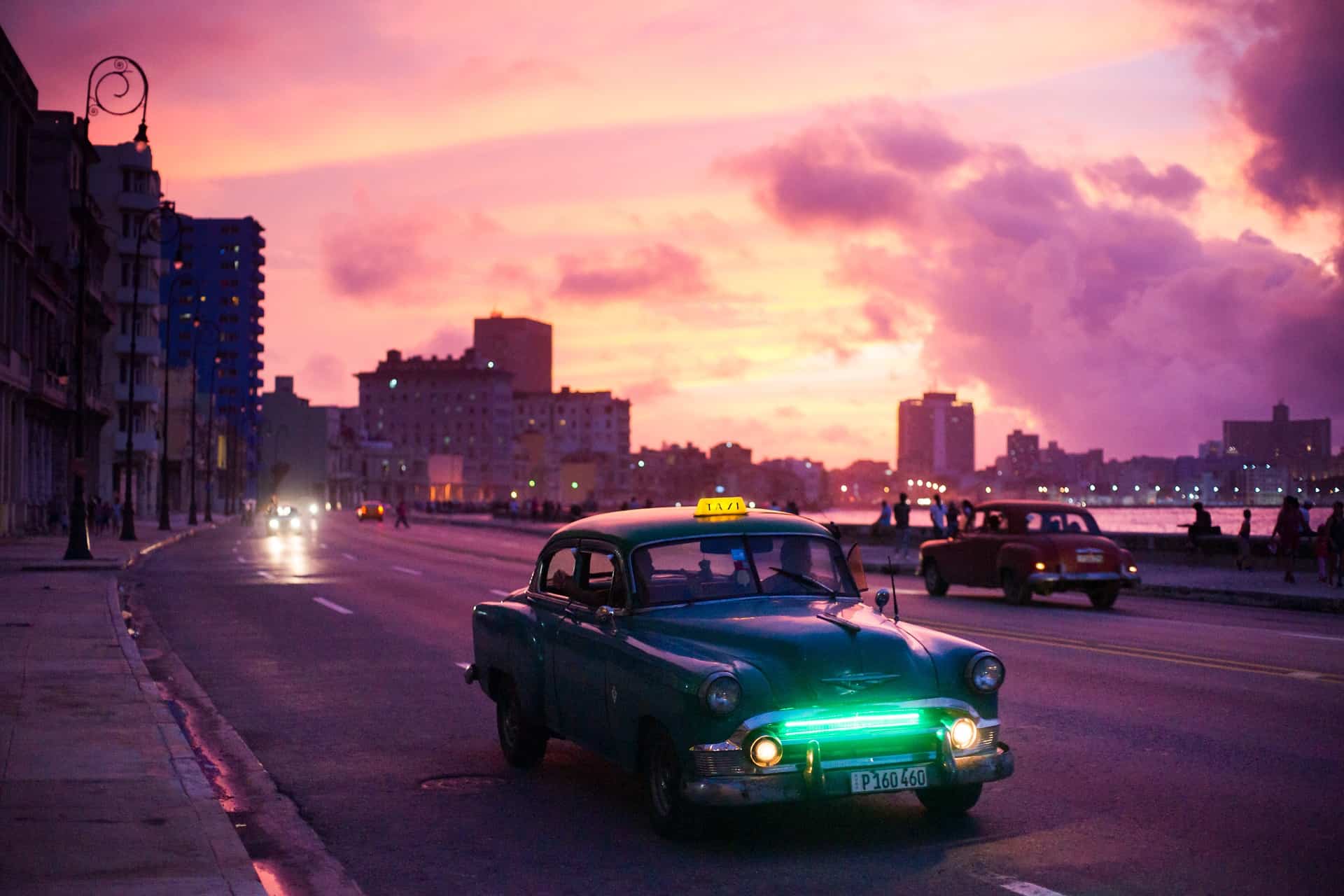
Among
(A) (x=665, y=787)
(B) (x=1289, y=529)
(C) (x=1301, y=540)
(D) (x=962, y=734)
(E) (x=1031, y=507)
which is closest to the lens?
(D) (x=962, y=734)

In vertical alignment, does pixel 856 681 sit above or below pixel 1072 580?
above

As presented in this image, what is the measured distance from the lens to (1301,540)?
115ft

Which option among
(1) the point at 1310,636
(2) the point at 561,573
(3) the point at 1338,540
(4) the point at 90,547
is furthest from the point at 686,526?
(4) the point at 90,547

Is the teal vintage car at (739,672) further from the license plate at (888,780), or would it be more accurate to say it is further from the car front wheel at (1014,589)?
the car front wheel at (1014,589)

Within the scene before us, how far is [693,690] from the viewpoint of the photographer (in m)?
7.23

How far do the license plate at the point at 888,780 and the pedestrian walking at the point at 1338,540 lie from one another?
24.8 meters

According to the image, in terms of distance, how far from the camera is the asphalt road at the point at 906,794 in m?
6.92

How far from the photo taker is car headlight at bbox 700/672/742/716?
7.14 m

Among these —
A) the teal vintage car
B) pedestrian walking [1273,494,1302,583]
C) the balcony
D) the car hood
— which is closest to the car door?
the teal vintage car

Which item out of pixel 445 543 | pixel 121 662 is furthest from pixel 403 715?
pixel 445 543

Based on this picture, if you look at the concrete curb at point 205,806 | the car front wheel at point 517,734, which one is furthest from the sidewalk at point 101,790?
the car front wheel at point 517,734

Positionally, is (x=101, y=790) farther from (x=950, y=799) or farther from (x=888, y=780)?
(x=950, y=799)

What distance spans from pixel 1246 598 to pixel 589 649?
20548 millimetres

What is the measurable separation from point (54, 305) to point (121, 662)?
5575cm
